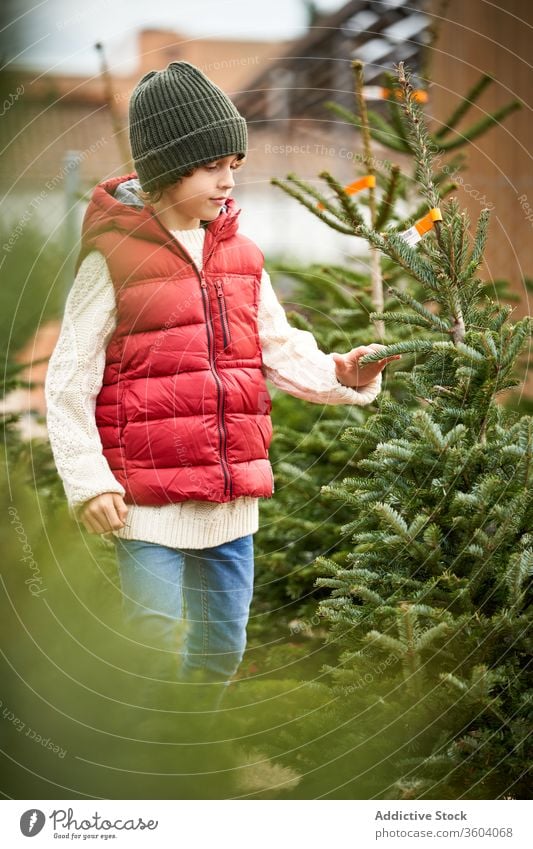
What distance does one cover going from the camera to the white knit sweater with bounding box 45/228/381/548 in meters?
1.75

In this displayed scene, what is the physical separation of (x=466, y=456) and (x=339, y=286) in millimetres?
1417

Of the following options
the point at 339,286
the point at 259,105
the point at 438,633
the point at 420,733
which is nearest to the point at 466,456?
the point at 438,633

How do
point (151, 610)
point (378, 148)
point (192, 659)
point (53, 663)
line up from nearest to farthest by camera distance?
point (53, 663) → point (151, 610) → point (192, 659) → point (378, 148)

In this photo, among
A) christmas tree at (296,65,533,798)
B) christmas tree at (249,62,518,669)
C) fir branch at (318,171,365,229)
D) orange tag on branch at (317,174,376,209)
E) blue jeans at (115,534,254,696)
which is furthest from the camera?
christmas tree at (249,62,518,669)

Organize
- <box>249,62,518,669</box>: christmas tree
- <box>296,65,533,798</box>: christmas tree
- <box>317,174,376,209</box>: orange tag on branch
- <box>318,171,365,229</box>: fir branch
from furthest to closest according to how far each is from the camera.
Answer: <box>249,62,518,669</box>: christmas tree
<box>317,174,376,209</box>: orange tag on branch
<box>318,171,365,229</box>: fir branch
<box>296,65,533,798</box>: christmas tree

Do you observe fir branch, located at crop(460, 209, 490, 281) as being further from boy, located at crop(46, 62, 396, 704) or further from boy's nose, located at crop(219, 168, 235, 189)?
boy's nose, located at crop(219, 168, 235, 189)

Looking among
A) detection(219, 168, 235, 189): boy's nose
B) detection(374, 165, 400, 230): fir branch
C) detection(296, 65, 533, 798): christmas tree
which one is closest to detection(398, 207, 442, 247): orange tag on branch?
detection(296, 65, 533, 798): christmas tree

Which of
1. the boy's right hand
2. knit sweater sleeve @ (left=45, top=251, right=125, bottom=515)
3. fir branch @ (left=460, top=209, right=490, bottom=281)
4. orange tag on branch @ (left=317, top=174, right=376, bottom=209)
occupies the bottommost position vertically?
the boy's right hand

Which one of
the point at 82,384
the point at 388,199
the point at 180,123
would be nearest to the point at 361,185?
the point at 388,199

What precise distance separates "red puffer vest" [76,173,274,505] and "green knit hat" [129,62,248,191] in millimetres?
112

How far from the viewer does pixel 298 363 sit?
1942 millimetres

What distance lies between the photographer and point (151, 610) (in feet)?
6.04

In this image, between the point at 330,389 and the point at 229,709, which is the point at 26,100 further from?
the point at 229,709

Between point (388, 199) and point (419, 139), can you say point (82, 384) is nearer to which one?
point (419, 139)
